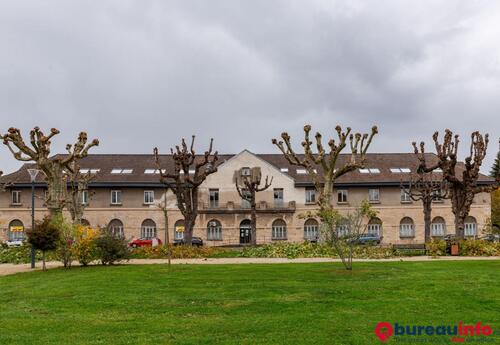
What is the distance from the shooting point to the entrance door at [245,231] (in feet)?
161

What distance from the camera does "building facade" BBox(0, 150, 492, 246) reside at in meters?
49.0

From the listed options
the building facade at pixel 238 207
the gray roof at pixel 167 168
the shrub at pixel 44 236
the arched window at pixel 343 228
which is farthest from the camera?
the gray roof at pixel 167 168

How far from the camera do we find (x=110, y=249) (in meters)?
23.2

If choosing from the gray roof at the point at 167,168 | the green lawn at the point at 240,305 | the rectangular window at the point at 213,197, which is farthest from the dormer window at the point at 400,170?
the green lawn at the point at 240,305

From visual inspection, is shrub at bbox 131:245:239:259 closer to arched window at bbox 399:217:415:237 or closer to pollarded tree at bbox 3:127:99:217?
pollarded tree at bbox 3:127:99:217

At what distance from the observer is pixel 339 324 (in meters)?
9.62

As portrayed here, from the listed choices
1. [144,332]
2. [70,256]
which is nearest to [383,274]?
[144,332]

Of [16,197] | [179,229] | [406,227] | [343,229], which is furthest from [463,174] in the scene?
[16,197]

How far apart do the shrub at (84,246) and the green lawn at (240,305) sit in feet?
15.4

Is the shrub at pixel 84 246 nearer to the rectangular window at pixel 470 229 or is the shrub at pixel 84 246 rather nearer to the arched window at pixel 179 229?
the arched window at pixel 179 229

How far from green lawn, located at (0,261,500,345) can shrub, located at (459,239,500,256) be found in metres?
11.0

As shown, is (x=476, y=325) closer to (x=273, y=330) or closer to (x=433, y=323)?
(x=433, y=323)

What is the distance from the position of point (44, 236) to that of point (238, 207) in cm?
2848

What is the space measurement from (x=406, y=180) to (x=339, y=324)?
42.8 metres
